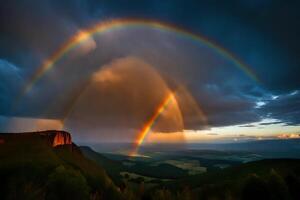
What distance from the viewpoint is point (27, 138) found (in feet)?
580

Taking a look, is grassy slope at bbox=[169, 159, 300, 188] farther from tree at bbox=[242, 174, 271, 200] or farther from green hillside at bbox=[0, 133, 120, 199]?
green hillside at bbox=[0, 133, 120, 199]

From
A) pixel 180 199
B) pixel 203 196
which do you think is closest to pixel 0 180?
pixel 180 199

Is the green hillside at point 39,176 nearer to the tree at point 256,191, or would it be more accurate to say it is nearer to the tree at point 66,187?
the tree at point 66,187

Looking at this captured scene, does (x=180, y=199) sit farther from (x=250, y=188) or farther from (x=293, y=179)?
(x=293, y=179)

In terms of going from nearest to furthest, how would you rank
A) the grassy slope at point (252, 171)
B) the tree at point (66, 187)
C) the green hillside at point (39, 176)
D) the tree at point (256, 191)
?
the tree at point (256, 191)
the green hillside at point (39, 176)
the tree at point (66, 187)
the grassy slope at point (252, 171)

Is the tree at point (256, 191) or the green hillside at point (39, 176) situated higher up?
the green hillside at point (39, 176)

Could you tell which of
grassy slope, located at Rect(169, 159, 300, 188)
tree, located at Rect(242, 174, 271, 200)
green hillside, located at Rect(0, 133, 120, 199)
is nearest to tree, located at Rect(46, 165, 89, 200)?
green hillside, located at Rect(0, 133, 120, 199)

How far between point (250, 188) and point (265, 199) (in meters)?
5.25

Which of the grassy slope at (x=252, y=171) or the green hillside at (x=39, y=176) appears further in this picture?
the grassy slope at (x=252, y=171)

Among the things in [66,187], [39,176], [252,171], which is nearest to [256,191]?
[66,187]

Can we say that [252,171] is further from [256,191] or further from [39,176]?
[39,176]

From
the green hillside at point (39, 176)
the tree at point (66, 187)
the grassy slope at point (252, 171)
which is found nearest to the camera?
the green hillside at point (39, 176)

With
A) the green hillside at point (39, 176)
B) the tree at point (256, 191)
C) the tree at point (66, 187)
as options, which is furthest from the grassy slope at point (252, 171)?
the tree at point (66, 187)

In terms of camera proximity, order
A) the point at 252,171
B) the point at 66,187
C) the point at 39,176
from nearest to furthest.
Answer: the point at 66,187, the point at 39,176, the point at 252,171
